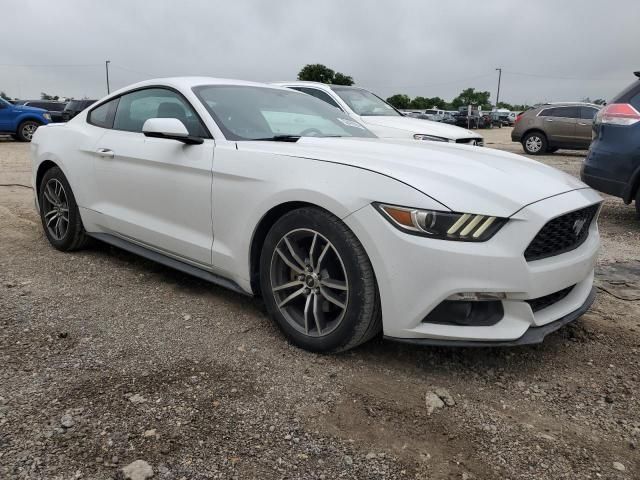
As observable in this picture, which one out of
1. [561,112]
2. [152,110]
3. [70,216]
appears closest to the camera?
[152,110]

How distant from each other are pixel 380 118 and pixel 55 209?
5.29 m

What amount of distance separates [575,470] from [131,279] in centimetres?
310

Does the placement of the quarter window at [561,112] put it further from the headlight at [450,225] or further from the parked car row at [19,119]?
the headlight at [450,225]

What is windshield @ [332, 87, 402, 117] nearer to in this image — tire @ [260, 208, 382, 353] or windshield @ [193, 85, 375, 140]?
windshield @ [193, 85, 375, 140]

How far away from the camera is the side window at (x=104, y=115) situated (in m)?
4.20

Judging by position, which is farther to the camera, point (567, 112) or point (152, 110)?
point (567, 112)

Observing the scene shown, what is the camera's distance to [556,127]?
608 inches

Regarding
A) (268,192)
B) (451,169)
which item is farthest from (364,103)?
(451,169)

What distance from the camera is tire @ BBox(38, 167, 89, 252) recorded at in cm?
438

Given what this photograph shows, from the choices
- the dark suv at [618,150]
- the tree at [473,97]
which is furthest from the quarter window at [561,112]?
the tree at [473,97]

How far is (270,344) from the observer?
2969 mm

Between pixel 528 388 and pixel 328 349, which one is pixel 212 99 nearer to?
pixel 328 349

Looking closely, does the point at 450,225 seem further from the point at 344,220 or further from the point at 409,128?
the point at 409,128

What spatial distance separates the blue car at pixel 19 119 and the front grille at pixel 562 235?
17.7 meters
